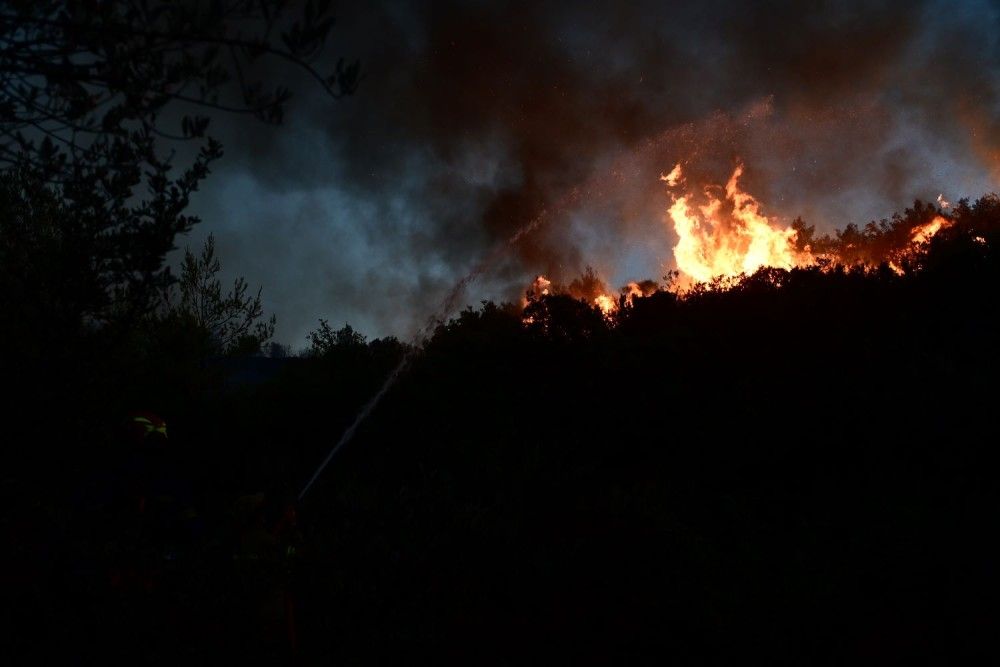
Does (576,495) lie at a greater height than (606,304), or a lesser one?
lesser

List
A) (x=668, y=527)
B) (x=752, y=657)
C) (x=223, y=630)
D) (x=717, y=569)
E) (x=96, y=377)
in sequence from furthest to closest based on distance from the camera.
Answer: (x=668, y=527)
(x=717, y=569)
(x=752, y=657)
(x=96, y=377)
(x=223, y=630)

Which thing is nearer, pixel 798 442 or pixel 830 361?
pixel 798 442

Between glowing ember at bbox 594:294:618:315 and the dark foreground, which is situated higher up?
glowing ember at bbox 594:294:618:315

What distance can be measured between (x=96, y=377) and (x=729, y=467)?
9371 mm

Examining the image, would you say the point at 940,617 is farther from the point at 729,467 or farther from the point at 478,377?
the point at 478,377

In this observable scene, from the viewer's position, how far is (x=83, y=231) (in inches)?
165

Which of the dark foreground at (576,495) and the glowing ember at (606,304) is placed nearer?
the dark foreground at (576,495)

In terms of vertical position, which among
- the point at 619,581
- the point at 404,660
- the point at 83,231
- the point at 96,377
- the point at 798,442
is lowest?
the point at 404,660

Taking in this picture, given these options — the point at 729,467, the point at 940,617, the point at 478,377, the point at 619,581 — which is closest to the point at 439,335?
the point at 478,377

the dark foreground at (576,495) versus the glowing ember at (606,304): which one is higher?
the glowing ember at (606,304)

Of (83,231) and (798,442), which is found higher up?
(798,442)

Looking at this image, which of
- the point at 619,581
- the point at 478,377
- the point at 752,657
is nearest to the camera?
the point at 752,657

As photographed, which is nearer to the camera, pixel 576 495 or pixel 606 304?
pixel 576 495

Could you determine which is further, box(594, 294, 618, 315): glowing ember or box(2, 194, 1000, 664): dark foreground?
box(594, 294, 618, 315): glowing ember
